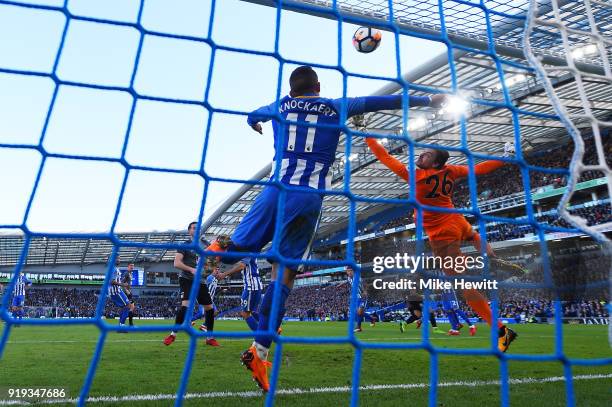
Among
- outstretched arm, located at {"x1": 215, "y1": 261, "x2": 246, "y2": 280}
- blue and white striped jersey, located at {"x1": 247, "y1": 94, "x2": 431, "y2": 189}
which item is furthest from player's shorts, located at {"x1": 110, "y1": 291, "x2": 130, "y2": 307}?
blue and white striped jersey, located at {"x1": 247, "y1": 94, "x2": 431, "y2": 189}

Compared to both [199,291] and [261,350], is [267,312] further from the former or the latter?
[199,291]

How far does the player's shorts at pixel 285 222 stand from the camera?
273cm

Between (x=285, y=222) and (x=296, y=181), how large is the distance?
255 mm

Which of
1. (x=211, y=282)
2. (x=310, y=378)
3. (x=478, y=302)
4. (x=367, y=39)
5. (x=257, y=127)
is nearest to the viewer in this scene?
(x=257, y=127)

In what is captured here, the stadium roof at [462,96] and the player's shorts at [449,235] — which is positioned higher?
the stadium roof at [462,96]

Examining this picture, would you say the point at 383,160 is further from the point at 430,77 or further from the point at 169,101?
the point at 430,77

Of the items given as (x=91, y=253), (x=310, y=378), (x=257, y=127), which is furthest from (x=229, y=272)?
(x=91, y=253)

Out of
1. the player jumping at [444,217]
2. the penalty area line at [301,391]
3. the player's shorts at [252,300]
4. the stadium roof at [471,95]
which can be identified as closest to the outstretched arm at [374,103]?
the player jumping at [444,217]

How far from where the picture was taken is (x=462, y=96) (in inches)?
103

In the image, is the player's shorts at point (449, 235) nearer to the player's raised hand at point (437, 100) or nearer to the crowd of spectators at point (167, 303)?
the player's raised hand at point (437, 100)

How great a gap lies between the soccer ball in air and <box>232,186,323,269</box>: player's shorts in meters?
2.37

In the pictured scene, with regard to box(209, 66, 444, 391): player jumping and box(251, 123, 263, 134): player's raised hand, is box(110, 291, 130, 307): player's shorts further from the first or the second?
box(251, 123, 263, 134): player's raised hand

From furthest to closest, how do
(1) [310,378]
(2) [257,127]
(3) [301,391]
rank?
(1) [310,378] < (3) [301,391] < (2) [257,127]

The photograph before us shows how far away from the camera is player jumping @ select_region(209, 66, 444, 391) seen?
108 inches
